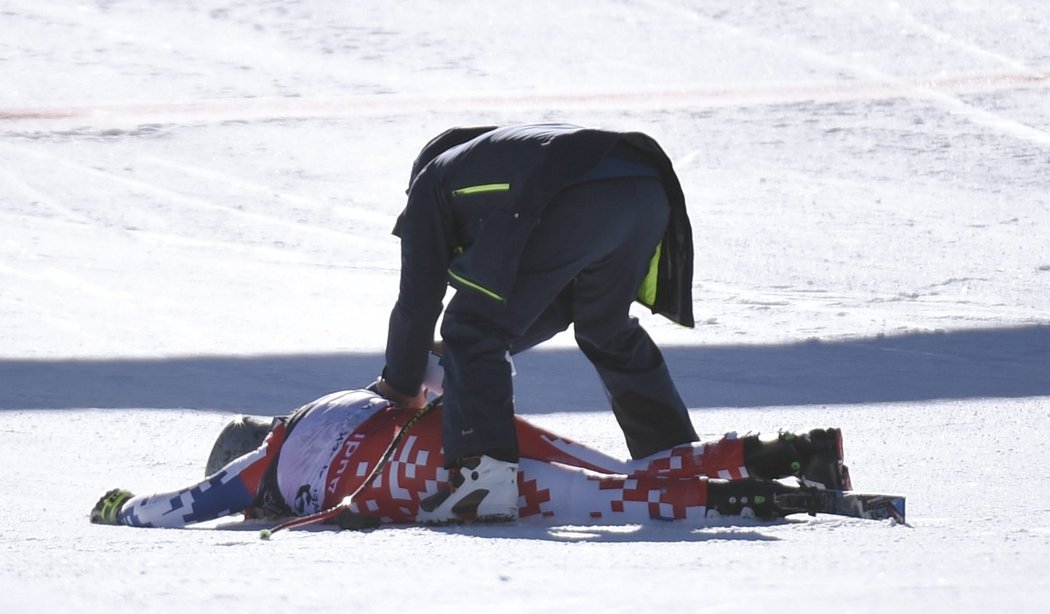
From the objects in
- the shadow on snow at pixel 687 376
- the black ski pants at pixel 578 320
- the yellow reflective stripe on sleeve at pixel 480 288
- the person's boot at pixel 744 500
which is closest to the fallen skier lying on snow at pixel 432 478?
the person's boot at pixel 744 500

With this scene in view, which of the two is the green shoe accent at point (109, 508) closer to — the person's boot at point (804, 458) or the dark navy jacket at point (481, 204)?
the dark navy jacket at point (481, 204)

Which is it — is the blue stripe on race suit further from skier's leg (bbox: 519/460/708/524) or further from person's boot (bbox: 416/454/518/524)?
skier's leg (bbox: 519/460/708/524)

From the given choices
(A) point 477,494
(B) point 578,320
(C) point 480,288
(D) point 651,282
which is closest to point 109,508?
(A) point 477,494

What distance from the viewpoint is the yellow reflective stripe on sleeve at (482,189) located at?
11.5 ft

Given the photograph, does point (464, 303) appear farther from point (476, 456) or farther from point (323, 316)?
point (323, 316)

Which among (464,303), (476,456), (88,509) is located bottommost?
(88,509)

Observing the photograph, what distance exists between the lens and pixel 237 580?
2652 mm

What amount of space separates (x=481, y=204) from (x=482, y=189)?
0.11ft

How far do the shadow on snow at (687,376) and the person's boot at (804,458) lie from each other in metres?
1.56

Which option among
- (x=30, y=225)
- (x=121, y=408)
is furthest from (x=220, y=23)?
(x=121, y=408)

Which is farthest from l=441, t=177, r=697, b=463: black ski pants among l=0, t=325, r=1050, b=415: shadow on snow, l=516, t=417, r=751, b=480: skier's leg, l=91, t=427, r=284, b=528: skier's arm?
l=0, t=325, r=1050, b=415: shadow on snow

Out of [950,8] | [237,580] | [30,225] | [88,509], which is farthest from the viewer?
[950,8]

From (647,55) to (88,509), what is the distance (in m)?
7.54

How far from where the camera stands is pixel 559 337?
6156mm
